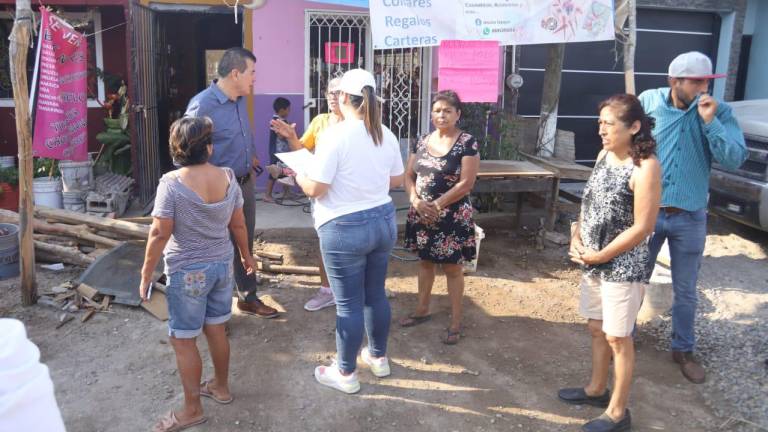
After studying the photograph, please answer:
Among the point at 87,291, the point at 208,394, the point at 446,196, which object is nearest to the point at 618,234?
the point at 446,196

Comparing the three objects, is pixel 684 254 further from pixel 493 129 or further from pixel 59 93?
pixel 59 93

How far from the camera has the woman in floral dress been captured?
3.92 metres

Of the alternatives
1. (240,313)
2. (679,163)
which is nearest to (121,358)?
(240,313)

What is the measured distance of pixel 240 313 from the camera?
4477 millimetres

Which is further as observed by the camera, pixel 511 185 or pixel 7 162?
pixel 7 162

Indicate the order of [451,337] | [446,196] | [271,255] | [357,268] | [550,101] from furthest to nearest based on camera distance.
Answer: [550,101], [271,255], [451,337], [446,196], [357,268]

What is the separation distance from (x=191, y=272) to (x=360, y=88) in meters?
1.22

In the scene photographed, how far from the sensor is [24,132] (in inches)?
167

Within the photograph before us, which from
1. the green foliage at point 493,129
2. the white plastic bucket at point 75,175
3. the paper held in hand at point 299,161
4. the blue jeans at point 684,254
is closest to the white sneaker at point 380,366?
the paper held in hand at point 299,161

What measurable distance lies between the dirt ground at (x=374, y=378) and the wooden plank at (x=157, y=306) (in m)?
0.06

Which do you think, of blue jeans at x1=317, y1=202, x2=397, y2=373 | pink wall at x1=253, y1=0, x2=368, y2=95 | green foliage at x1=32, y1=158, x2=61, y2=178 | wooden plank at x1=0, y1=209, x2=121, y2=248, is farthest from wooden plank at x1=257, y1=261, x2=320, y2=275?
green foliage at x1=32, y1=158, x2=61, y2=178

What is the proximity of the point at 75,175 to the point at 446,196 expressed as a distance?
15.4ft

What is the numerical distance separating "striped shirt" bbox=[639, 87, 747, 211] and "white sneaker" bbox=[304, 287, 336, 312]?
239 cm

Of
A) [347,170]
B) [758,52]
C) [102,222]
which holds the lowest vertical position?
[102,222]
